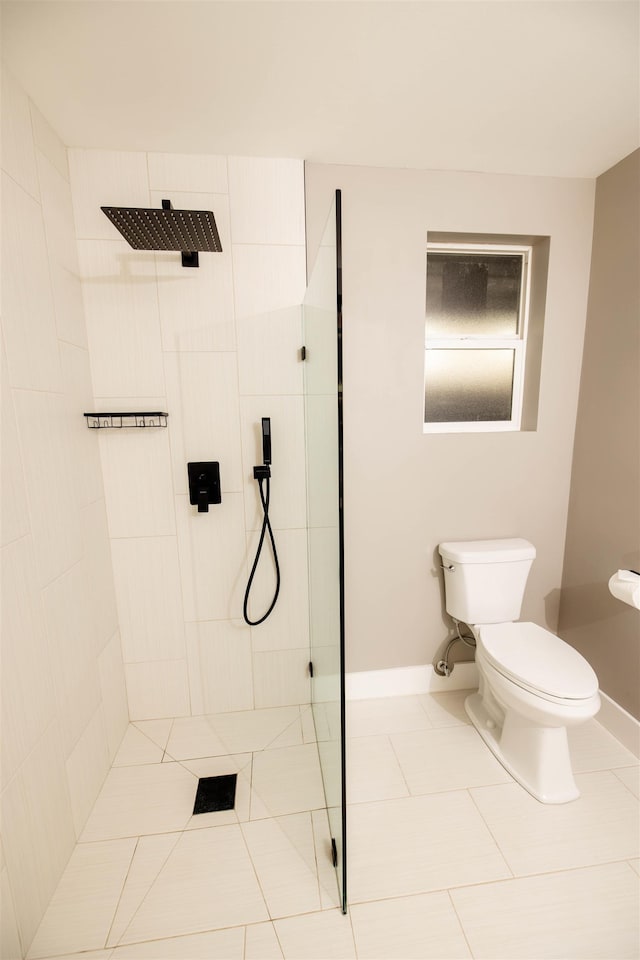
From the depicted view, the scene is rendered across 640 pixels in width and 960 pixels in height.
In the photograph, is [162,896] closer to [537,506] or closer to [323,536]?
[323,536]

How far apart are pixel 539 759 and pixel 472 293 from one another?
1.97 metres

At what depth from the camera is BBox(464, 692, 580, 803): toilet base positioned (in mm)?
1427

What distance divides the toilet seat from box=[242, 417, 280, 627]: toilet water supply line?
929mm

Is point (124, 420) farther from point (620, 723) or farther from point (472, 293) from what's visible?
point (620, 723)

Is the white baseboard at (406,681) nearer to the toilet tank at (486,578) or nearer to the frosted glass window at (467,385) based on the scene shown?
the toilet tank at (486,578)

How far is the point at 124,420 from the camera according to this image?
5.00 ft

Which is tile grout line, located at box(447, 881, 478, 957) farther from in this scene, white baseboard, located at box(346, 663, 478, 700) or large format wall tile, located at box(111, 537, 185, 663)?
large format wall tile, located at box(111, 537, 185, 663)

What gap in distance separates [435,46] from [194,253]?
957 millimetres

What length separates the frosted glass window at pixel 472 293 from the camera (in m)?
1.81

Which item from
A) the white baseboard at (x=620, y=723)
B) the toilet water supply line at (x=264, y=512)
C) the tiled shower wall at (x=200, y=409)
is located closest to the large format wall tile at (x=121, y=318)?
the tiled shower wall at (x=200, y=409)

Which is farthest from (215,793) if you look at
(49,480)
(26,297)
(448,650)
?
(26,297)

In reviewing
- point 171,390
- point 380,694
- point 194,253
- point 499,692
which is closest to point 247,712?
point 380,694

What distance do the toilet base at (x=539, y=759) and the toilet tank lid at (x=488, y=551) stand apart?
0.61 meters

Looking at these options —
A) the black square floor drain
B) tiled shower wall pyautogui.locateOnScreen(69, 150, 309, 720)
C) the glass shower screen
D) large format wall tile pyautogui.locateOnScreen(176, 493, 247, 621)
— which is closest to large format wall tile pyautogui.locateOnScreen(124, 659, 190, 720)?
tiled shower wall pyautogui.locateOnScreen(69, 150, 309, 720)
